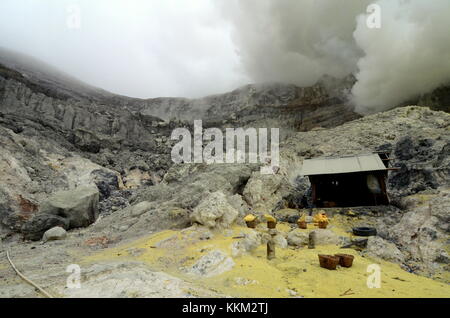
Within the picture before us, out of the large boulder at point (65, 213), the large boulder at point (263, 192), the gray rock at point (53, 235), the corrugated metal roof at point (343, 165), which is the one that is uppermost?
the corrugated metal roof at point (343, 165)

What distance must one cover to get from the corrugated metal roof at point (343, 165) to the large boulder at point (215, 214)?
7.14 m

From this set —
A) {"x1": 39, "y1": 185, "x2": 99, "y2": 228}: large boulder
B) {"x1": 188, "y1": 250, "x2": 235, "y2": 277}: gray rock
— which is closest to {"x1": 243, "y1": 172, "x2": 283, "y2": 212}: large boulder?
{"x1": 188, "y1": 250, "x2": 235, "y2": 277}: gray rock

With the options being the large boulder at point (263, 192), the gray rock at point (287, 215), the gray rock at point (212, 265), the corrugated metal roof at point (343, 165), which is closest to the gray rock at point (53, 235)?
the gray rock at point (212, 265)

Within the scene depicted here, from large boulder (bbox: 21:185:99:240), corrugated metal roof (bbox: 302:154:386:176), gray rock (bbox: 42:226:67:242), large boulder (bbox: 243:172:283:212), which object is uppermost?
corrugated metal roof (bbox: 302:154:386:176)

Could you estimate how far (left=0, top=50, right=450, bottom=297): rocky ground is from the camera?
21.0 feet

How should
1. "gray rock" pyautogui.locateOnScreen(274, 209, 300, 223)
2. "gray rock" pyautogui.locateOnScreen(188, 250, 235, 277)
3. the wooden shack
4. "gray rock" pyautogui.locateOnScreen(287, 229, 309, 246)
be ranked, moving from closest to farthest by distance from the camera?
"gray rock" pyautogui.locateOnScreen(188, 250, 235, 277) < "gray rock" pyautogui.locateOnScreen(287, 229, 309, 246) < "gray rock" pyautogui.locateOnScreen(274, 209, 300, 223) < the wooden shack

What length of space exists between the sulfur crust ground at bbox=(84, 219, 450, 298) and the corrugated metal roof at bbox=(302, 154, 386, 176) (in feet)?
24.9

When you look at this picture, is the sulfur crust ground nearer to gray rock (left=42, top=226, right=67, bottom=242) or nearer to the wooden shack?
gray rock (left=42, top=226, right=67, bottom=242)

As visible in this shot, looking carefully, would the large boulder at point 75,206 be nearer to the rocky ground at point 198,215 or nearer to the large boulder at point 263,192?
the rocky ground at point 198,215

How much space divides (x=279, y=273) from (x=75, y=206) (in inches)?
549

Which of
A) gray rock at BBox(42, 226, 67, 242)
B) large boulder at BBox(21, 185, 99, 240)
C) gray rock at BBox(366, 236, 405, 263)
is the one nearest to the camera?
gray rock at BBox(366, 236, 405, 263)

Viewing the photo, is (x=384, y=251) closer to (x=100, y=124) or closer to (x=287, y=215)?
(x=287, y=215)

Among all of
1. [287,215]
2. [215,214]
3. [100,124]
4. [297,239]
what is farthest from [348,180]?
[100,124]

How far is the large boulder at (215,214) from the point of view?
36.2 feet
